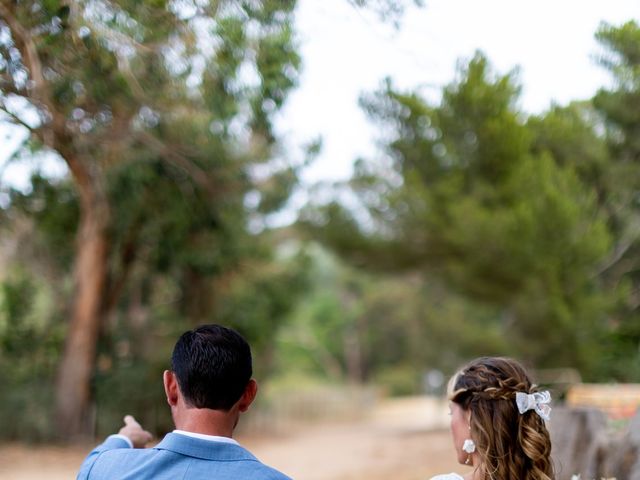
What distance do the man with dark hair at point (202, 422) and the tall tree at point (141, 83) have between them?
4247 millimetres

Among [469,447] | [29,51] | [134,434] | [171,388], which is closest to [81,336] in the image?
[29,51]

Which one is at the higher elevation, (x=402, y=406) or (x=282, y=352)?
(x=282, y=352)

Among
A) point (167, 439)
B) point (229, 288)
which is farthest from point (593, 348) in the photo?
point (167, 439)

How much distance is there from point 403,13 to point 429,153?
7.68 m

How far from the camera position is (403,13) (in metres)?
5.54

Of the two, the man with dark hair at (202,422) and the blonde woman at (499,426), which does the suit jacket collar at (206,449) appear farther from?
the blonde woman at (499,426)

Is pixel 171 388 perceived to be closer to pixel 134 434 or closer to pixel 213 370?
pixel 213 370

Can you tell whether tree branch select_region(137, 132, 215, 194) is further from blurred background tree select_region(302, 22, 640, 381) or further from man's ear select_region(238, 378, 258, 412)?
man's ear select_region(238, 378, 258, 412)

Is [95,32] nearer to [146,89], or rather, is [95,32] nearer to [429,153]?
[146,89]

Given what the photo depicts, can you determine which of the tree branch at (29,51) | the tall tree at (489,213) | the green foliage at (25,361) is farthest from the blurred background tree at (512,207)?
the tree branch at (29,51)

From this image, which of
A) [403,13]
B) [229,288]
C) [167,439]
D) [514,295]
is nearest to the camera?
[167,439]

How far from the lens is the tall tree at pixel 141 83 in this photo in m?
5.77

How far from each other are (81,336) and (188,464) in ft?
45.4

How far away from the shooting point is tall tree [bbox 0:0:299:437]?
18.9 feet
